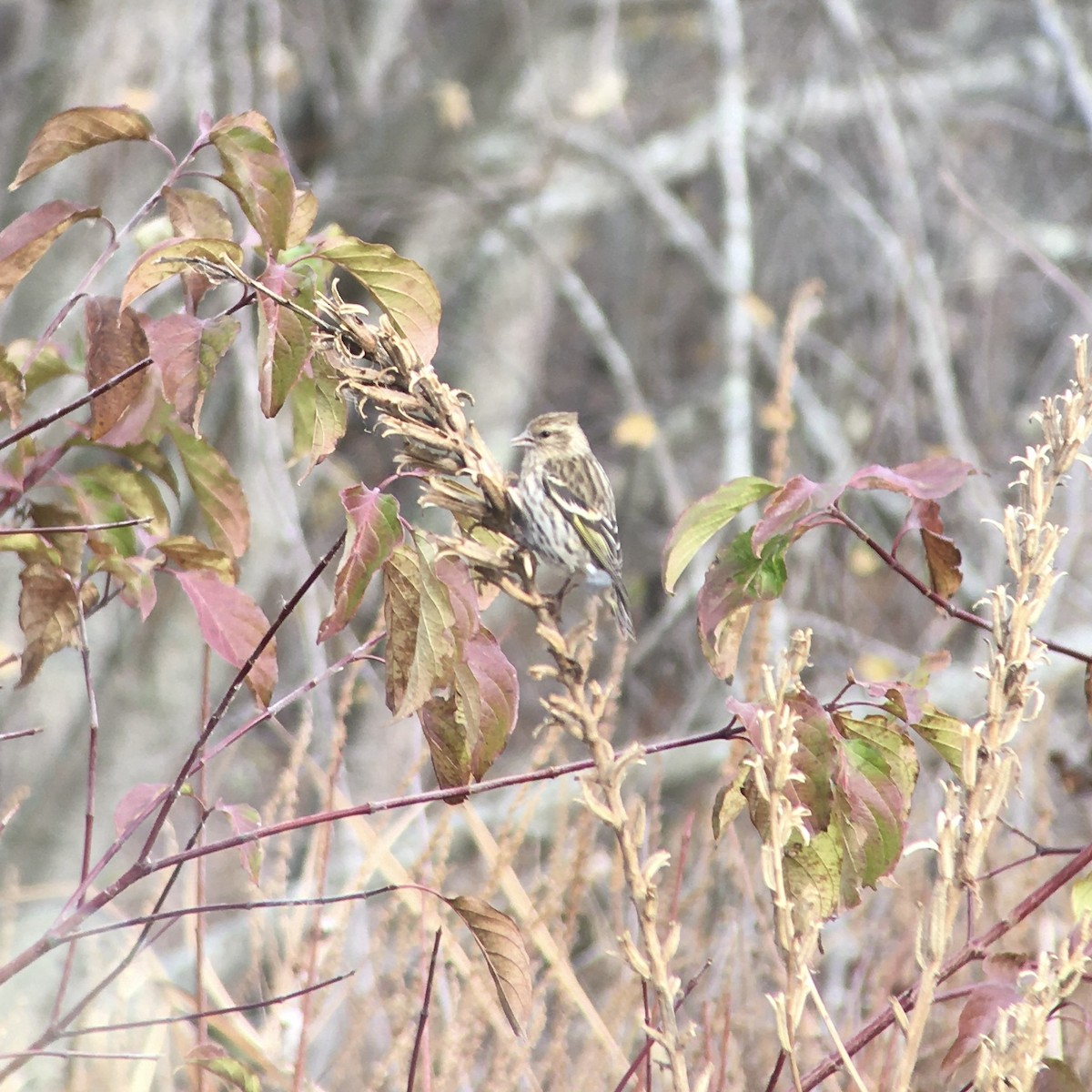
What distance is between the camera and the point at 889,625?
8.69m

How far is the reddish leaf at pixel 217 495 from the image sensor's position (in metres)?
1.86

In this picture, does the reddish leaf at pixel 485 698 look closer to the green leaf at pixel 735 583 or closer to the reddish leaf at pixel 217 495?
the green leaf at pixel 735 583

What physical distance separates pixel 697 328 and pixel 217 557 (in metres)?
9.91

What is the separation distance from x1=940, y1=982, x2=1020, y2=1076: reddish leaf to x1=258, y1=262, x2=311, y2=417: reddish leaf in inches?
41.3

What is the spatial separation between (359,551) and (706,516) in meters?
0.45

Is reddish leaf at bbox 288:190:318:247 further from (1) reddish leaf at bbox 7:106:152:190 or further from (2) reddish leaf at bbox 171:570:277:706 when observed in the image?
(2) reddish leaf at bbox 171:570:277:706

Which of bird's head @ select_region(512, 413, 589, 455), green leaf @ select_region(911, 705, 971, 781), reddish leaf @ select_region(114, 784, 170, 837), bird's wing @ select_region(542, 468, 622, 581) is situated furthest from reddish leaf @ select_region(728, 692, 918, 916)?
bird's head @ select_region(512, 413, 589, 455)

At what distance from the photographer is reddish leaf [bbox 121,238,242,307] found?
1.46 meters

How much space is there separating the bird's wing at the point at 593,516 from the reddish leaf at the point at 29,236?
162 centimetres

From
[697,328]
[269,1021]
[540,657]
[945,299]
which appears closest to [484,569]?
[269,1021]

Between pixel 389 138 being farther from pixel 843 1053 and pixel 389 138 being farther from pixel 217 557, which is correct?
pixel 843 1053

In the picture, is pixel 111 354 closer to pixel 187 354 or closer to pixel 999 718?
pixel 187 354

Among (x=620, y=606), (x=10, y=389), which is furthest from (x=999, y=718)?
(x=620, y=606)

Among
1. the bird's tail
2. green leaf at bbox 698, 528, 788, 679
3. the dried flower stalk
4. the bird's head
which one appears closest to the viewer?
the dried flower stalk
